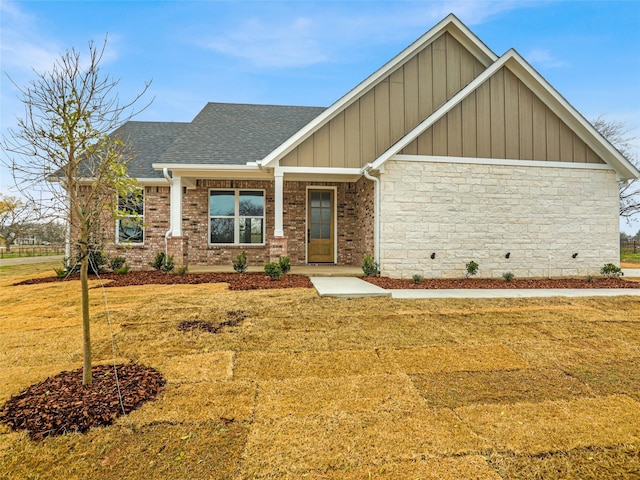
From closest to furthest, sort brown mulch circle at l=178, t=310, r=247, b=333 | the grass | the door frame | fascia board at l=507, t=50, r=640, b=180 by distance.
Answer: the grass, brown mulch circle at l=178, t=310, r=247, b=333, fascia board at l=507, t=50, r=640, b=180, the door frame

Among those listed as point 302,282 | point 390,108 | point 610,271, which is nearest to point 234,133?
point 390,108

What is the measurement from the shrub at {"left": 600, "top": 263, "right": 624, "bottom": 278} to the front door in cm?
722

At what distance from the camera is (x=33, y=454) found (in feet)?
6.64

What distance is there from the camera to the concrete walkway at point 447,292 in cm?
620

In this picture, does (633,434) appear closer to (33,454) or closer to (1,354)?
(33,454)

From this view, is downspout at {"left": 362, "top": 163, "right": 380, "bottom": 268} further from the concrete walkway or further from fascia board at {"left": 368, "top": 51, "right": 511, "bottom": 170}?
the concrete walkway

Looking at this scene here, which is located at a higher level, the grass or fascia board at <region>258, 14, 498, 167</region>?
fascia board at <region>258, 14, 498, 167</region>

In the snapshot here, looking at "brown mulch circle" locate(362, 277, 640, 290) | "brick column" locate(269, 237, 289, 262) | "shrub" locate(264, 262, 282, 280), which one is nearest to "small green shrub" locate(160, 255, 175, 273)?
"brick column" locate(269, 237, 289, 262)

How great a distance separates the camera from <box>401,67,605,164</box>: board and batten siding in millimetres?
8164

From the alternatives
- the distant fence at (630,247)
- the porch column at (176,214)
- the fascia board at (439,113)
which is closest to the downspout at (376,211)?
the fascia board at (439,113)

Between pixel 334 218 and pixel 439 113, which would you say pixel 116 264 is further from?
pixel 439 113

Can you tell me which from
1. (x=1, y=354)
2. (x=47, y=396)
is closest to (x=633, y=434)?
(x=47, y=396)

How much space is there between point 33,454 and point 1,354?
240 centimetres

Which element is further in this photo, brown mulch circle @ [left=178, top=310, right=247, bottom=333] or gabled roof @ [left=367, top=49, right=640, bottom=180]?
gabled roof @ [left=367, top=49, right=640, bottom=180]
